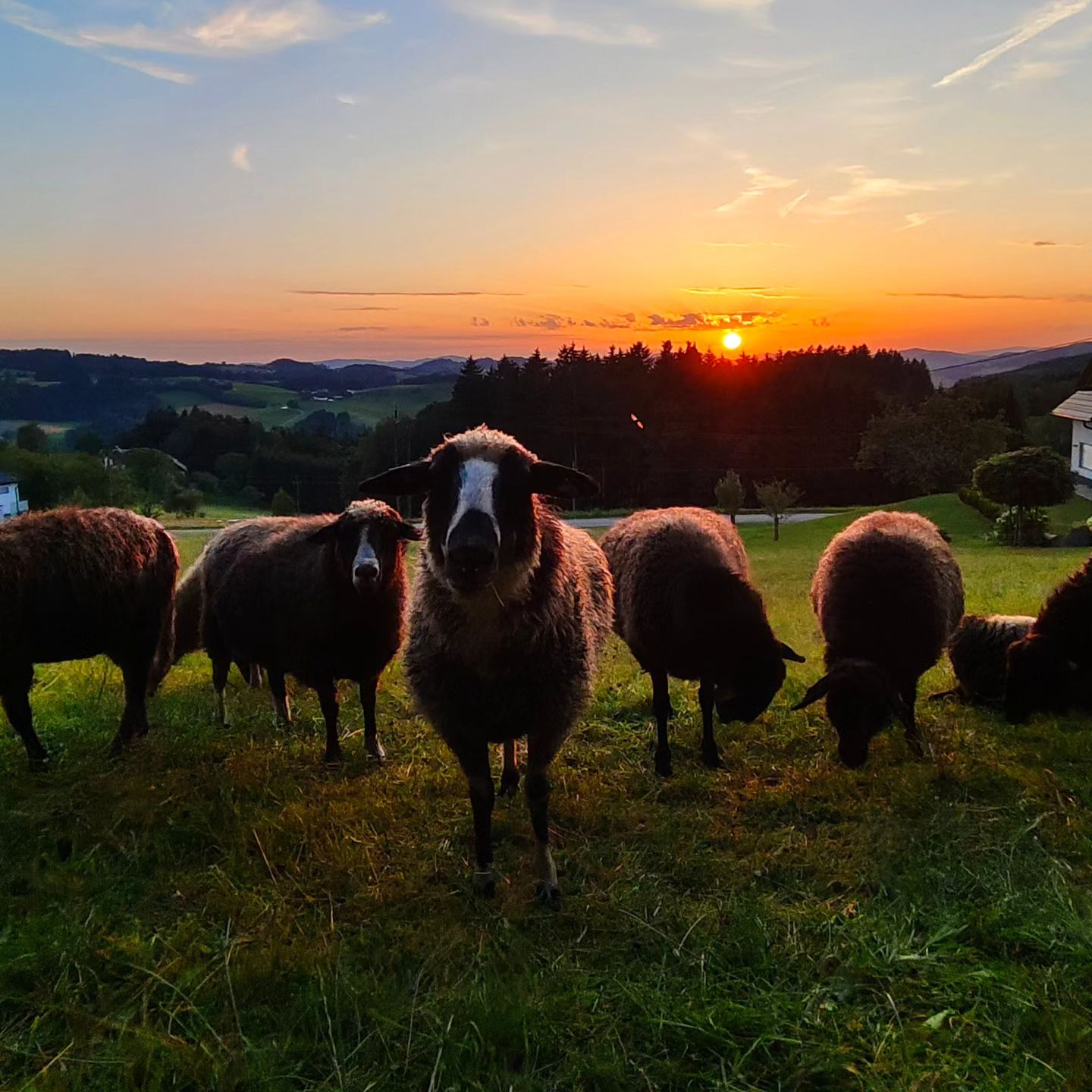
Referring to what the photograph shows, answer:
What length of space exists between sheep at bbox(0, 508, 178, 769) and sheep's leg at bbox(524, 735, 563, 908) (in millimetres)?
3865

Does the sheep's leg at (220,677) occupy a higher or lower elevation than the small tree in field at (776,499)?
higher

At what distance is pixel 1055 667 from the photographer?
6832 millimetres

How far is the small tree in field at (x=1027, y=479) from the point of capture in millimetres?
26922

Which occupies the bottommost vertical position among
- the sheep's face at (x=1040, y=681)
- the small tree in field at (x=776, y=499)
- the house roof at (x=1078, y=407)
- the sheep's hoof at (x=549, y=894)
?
the small tree in field at (x=776, y=499)

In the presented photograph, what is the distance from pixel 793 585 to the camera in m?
17.3

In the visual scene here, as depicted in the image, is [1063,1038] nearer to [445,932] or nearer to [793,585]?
[445,932]

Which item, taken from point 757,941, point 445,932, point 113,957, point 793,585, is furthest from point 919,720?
point 793,585

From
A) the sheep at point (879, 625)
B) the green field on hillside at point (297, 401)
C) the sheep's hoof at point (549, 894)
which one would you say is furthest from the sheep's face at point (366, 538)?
the green field on hillside at point (297, 401)

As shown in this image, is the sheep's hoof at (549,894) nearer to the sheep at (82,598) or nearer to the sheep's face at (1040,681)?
the sheep at (82,598)

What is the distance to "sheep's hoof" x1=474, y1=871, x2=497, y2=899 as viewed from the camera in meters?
4.31

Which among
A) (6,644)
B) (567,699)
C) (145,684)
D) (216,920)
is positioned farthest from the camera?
(145,684)

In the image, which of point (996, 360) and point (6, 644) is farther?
point (996, 360)

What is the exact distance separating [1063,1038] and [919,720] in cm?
426

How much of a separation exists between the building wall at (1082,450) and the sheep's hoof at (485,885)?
39593 millimetres
